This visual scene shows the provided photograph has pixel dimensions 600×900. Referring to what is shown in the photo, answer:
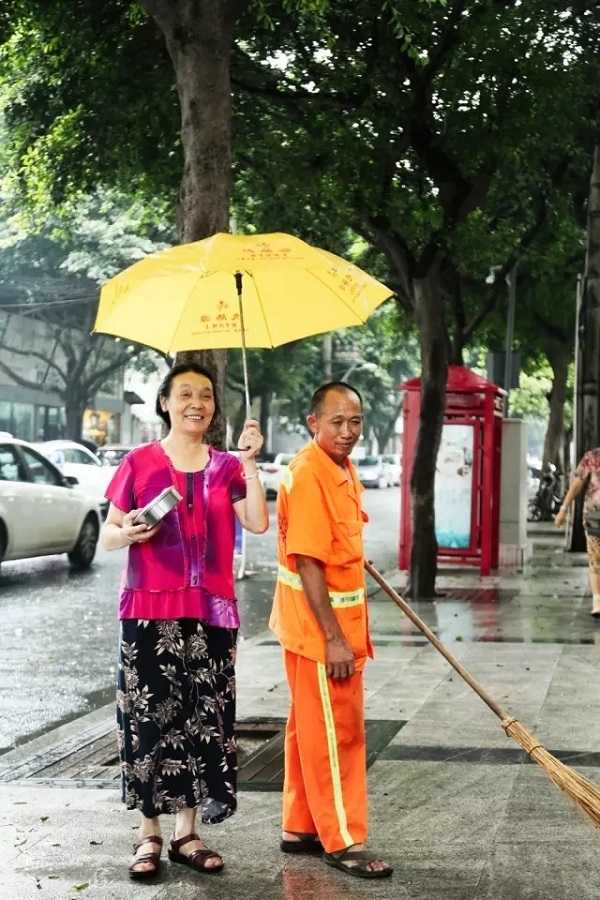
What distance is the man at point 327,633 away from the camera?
4914 millimetres

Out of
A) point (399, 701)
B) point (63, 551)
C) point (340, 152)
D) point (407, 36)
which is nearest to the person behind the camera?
point (399, 701)

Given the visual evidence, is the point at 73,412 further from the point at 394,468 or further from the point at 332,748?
the point at 332,748

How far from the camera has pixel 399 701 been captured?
8.38 m

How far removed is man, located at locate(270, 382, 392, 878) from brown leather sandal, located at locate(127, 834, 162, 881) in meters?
0.51

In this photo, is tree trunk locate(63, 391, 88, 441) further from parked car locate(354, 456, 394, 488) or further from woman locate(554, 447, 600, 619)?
woman locate(554, 447, 600, 619)

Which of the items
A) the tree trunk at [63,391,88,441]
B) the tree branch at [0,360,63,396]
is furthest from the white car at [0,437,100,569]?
the tree branch at [0,360,63,396]

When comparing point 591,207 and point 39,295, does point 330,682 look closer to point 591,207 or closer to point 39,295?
point 591,207

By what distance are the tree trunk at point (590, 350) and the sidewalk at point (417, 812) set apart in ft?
37.2

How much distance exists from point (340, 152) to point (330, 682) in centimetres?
1069

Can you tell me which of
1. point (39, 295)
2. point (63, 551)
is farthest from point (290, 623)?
point (39, 295)

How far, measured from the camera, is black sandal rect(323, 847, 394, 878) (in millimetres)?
4852

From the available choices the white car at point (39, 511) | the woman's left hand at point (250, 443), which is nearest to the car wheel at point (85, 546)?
the white car at point (39, 511)

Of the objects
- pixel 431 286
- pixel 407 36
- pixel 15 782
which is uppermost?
pixel 407 36

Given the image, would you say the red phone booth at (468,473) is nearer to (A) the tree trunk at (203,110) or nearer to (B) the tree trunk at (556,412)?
(A) the tree trunk at (203,110)
